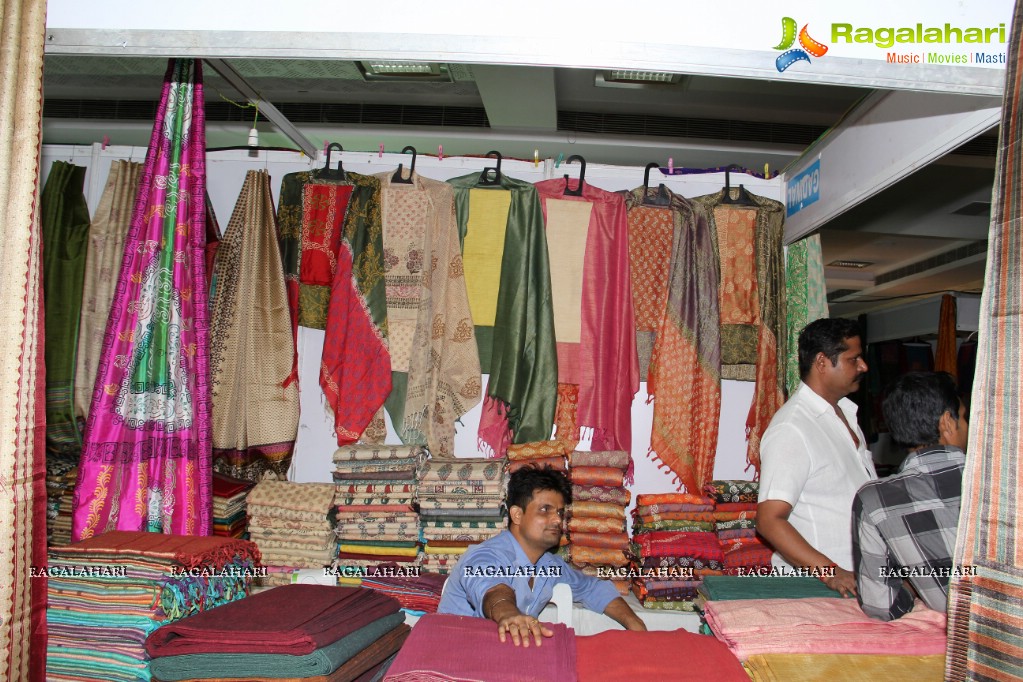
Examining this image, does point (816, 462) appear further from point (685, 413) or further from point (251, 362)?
point (251, 362)

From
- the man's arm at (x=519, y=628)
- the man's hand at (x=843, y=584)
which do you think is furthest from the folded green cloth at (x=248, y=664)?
the man's hand at (x=843, y=584)

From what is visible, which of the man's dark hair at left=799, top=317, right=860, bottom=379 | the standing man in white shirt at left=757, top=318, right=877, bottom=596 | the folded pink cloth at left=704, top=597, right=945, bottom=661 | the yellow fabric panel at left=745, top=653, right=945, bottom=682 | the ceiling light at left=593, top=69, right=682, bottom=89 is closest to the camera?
the yellow fabric panel at left=745, top=653, right=945, bottom=682

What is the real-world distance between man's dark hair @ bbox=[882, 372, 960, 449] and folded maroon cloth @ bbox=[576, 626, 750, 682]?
40.4 inches

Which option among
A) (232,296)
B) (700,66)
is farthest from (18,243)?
(232,296)

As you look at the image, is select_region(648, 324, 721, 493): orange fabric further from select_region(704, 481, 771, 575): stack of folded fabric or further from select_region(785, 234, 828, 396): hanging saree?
select_region(785, 234, 828, 396): hanging saree

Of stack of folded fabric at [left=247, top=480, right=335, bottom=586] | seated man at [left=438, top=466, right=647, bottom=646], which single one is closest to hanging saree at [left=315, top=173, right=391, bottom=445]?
stack of folded fabric at [left=247, top=480, right=335, bottom=586]

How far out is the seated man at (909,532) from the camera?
174 cm

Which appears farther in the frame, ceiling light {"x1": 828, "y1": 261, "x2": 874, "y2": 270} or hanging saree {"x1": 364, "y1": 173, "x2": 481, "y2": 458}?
ceiling light {"x1": 828, "y1": 261, "x2": 874, "y2": 270}

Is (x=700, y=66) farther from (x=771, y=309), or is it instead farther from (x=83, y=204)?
(x=83, y=204)

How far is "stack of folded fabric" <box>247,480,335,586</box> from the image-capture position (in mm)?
3389

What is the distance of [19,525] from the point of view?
4.49 feet

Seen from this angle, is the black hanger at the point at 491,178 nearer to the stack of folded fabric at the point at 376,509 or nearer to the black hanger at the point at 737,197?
the black hanger at the point at 737,197

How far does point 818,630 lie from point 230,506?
270cm

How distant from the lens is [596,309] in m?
3.70
